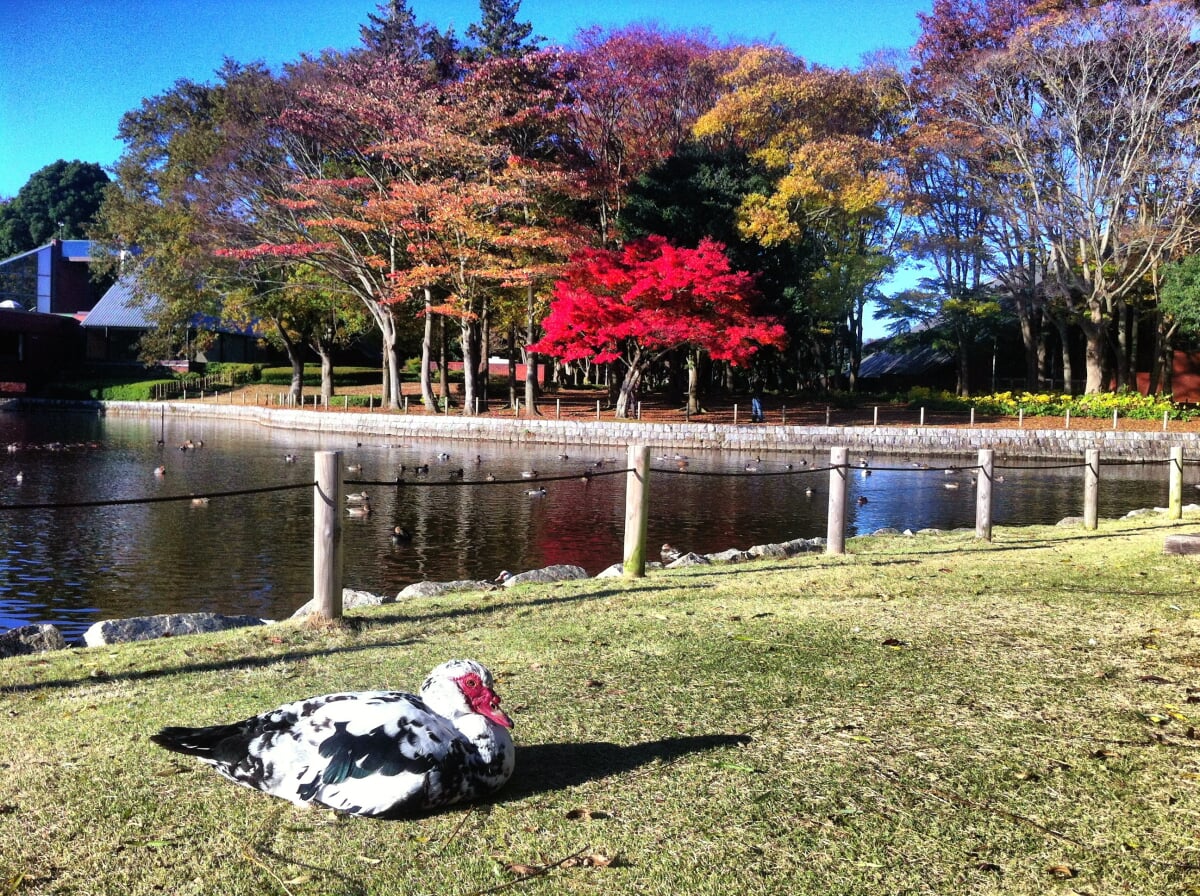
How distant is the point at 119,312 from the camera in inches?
2116

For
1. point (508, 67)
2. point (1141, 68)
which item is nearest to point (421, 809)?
point (508, 67)

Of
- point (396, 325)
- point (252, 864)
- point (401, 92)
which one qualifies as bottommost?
point (252, 864)

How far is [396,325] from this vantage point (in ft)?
135

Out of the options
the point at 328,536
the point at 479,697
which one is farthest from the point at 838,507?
the point at 479,697

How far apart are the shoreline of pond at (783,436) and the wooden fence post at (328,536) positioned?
23.3m

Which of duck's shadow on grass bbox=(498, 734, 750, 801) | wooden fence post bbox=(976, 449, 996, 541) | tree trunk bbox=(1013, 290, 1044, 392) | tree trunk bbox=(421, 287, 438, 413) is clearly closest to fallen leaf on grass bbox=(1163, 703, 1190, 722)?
duck's shadow on grass bbox=(498, 734, 750, 801)

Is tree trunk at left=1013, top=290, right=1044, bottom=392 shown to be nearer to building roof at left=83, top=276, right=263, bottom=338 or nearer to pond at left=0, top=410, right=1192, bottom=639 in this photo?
pond at left=0, top=410, right=1192, bottom=639

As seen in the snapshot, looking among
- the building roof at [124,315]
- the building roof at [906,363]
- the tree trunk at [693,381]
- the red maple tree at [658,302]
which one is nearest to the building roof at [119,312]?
the building roof at [124,315]

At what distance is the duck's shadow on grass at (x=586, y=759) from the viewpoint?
363cm

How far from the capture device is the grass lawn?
3.01 metres

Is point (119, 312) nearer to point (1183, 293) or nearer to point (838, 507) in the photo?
point (1183, 293)

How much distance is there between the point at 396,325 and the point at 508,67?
13.7 m

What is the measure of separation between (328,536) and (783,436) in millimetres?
25612

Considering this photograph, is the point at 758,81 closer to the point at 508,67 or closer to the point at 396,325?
the point at 508,67
